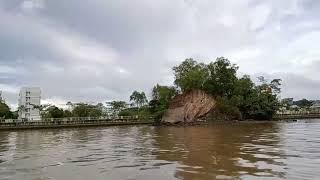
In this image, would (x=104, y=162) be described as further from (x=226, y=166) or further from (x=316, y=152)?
(x=316, y=152)

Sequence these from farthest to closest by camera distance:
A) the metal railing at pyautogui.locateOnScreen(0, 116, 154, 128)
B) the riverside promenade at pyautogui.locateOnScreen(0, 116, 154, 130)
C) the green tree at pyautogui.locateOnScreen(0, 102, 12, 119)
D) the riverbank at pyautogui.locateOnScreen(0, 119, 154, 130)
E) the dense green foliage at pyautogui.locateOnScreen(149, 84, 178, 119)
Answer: the green tree at pyautogui.locateOnScreen(0, 102, 12, 119)
the dense green foliage at pyautogui.locateOnScreen(149, 84, 178, 119)
the metal railing at pyautogui.locateOnScreen(0, 116, 154, 128)
the riverside promenade at pyautogui.locateOnScreen(0, 116, 154, 130)
the riverbank at pyautogui.locateOnScreen(0, 119, 154, 130)

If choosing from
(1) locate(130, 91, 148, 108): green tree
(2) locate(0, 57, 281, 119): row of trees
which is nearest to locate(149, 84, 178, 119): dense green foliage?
(2) locate(0, 57, 281, 119): row of trees

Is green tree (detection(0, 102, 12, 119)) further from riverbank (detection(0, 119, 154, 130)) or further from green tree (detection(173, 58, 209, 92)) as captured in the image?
green tree (detection(173, 58, 209, 92))

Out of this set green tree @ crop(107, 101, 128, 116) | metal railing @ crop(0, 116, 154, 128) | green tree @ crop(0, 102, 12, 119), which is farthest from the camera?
green tree @ crop(107, 101, 128, 116)

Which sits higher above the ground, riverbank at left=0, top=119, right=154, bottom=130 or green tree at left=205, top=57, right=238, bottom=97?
green tree at left=205, top=57, right=238, bottom=97

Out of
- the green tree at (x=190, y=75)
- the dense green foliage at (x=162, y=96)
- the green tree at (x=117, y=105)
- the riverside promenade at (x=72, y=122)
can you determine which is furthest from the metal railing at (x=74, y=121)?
the green tree at (x=117, y=105)

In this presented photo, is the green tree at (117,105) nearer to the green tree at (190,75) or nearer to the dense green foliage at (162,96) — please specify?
the dense green foliage at (162,96)

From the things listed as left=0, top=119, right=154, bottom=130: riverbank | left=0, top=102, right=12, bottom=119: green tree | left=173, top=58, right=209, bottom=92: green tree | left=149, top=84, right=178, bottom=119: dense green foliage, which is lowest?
left=0, top=119, right=154, bottom=130: riverbank

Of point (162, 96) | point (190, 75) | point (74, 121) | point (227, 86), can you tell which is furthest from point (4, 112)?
point (227, 86)

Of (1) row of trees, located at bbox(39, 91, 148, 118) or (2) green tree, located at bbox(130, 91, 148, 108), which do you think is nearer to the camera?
(1) row of trees, located at bbox(39, 91, 148, 118)

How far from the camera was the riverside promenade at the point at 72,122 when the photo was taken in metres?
79.3

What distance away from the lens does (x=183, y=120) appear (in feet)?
247

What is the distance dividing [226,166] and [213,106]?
63.5m

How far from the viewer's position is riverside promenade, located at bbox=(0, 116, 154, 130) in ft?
260
